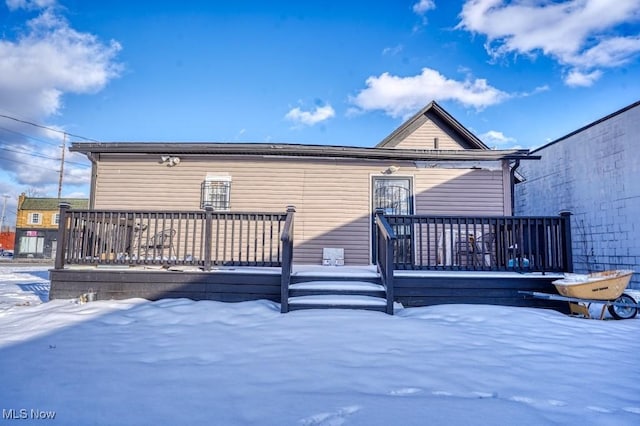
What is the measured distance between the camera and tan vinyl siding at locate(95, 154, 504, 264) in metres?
7.64

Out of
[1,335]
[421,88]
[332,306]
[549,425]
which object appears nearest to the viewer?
[549,425]

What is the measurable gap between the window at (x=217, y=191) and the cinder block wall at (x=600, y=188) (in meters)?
9.69

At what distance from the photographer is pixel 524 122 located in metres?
15.2

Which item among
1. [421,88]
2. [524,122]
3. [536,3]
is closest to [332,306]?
[536,3]

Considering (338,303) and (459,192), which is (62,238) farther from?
(459,192)

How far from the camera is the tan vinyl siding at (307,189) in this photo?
7637mm

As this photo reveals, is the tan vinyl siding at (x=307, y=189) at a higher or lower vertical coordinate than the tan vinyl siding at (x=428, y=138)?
lower

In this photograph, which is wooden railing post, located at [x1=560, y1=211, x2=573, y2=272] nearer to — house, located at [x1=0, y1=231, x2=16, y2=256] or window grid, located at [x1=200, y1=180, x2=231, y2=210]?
window grid, located at [x1=200, y1=180, x2=231, y2=210]

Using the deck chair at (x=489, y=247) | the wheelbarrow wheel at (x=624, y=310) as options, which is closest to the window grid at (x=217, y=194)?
the deck chair at (x=489, y=247)

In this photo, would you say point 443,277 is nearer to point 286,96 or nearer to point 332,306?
point 332,306

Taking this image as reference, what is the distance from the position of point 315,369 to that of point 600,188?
10.4m

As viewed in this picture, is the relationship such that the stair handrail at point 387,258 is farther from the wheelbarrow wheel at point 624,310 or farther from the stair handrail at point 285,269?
the wheelbarrow wheel at point 624,310

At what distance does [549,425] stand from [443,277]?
3.29m

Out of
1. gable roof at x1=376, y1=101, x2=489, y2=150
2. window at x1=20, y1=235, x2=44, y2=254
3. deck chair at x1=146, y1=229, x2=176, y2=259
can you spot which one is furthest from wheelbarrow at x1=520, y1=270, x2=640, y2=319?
window at x1=20, y1=235, x2=44, y2=254
